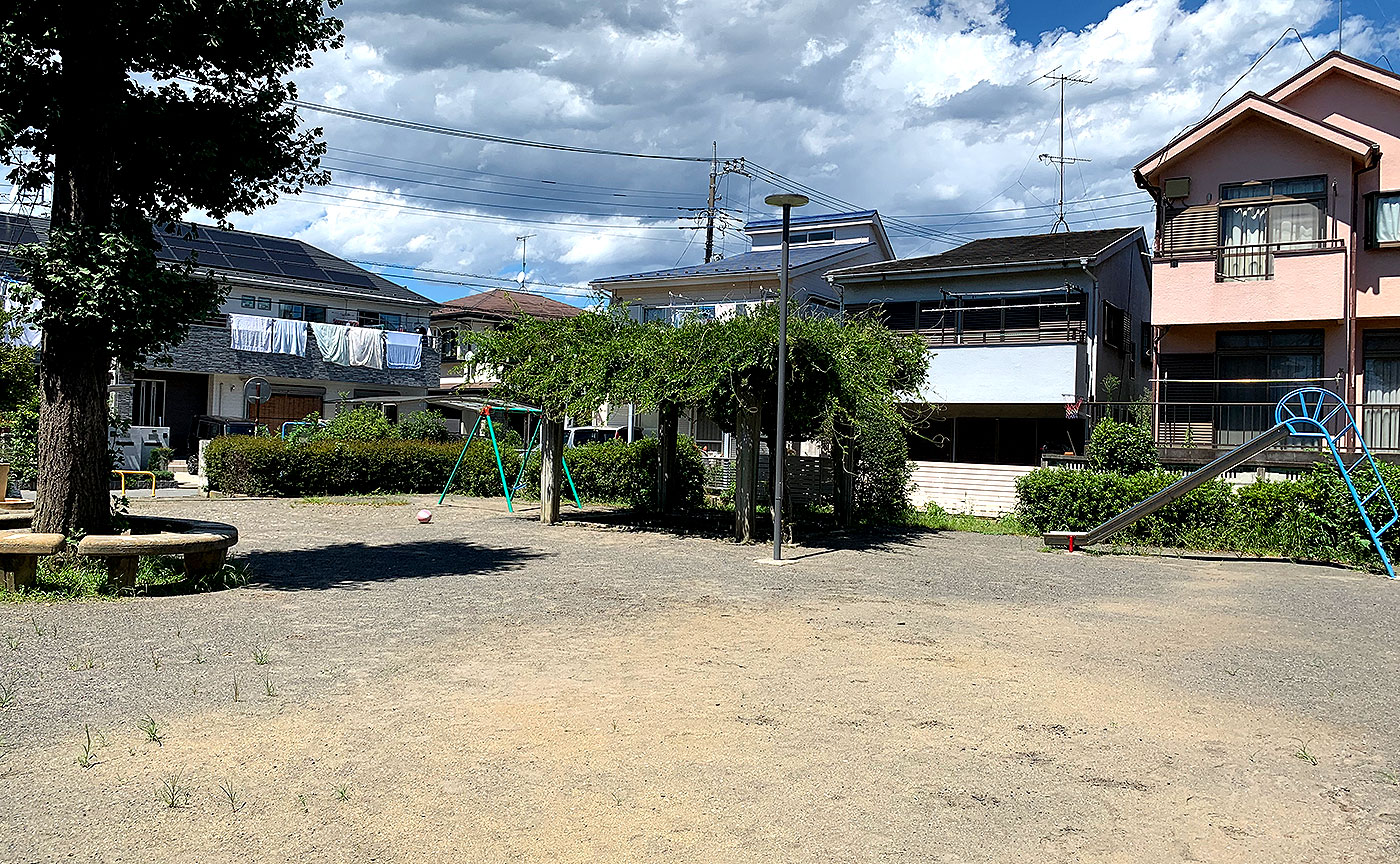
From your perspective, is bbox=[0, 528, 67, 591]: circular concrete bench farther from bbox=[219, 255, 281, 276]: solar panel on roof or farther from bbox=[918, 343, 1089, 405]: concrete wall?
bbox=[219, 255, 281, 276]: solar panel on roof

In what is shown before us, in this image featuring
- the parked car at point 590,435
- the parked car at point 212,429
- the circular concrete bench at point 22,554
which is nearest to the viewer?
the circular concrete bench at point 22,554

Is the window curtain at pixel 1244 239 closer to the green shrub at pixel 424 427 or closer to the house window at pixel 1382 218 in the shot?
the house window at pixel 1382 218

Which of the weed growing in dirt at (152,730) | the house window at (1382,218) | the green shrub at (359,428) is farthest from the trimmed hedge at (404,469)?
the weed growing in dirt at (152,730)

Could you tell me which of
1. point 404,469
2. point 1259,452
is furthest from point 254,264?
point 1259,452

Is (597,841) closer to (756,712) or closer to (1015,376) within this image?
(756,712)

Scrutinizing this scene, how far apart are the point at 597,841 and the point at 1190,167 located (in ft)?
74.0

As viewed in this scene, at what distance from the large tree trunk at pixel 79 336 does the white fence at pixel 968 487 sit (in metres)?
16.6

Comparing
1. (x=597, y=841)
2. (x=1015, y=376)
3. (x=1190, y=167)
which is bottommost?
(x=597, y=841)

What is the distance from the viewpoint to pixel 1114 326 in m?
26.7

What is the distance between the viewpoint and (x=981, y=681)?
7.38m

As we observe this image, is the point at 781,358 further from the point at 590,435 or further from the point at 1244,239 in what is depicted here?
the point at 590,435

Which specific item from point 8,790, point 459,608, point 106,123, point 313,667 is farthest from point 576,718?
point 106,123

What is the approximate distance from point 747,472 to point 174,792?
44.3 feet

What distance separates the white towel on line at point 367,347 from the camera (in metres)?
37.1
